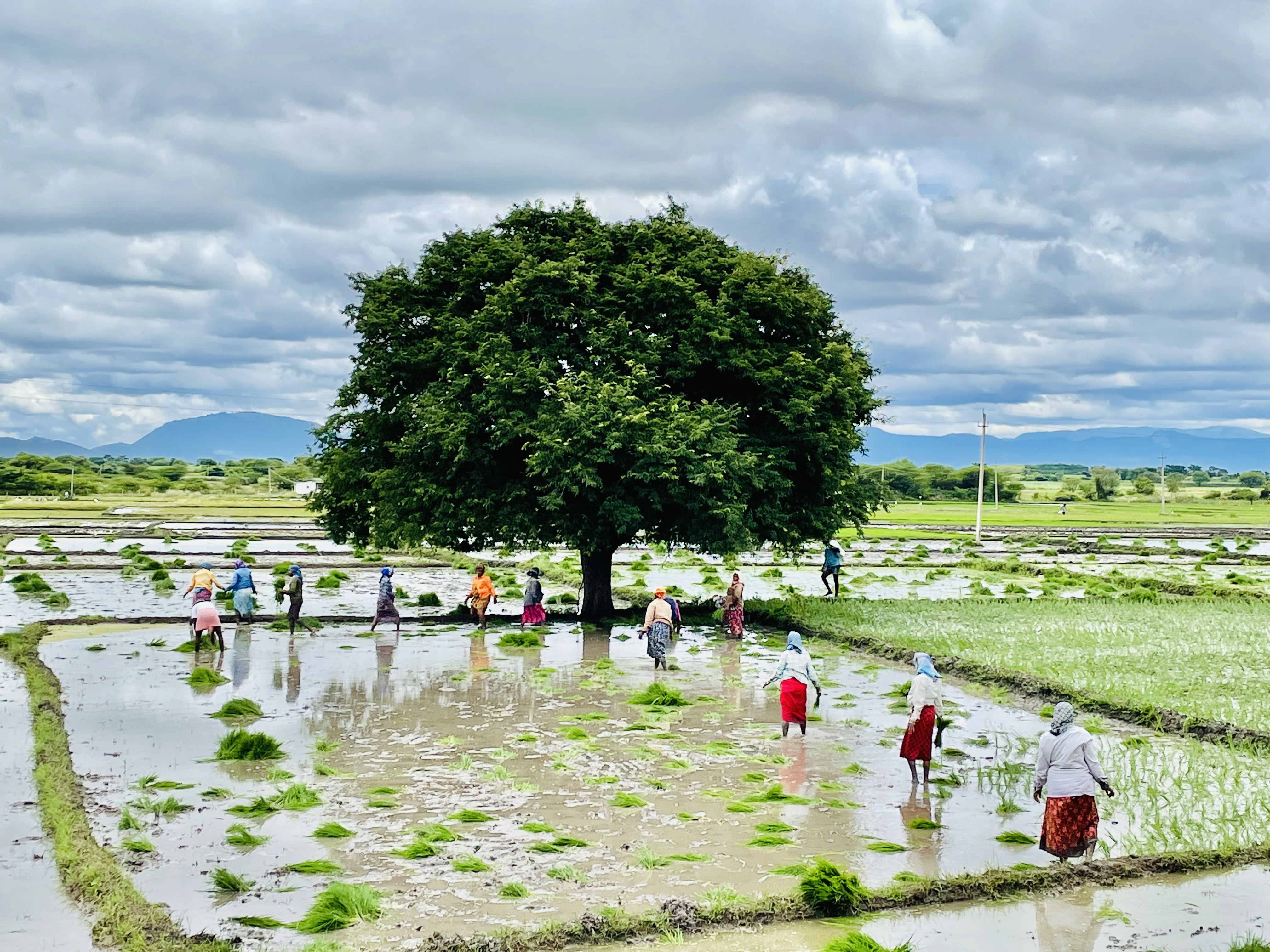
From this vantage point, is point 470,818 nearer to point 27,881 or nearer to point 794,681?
point 27,881

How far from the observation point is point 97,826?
12.2 metres

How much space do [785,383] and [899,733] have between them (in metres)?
12.6

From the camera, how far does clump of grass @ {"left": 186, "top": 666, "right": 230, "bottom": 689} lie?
20609 millimetres

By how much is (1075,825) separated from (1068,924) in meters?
Answer: 1.50

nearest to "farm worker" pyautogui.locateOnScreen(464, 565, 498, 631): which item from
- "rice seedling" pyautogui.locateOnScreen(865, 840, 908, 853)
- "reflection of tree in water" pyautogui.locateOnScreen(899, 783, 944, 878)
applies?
"reflection of tree in water" pyautogui.locateOnScreen(899, 783, 944, 878)

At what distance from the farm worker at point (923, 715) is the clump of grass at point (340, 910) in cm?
695

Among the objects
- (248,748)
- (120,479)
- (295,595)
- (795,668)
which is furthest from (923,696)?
(120,479)

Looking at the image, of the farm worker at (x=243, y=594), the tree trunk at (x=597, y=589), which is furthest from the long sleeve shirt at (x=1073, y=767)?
the farm worker at (x=243, y=594)

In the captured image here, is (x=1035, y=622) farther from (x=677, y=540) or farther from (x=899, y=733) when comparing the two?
(x=899, y=733)

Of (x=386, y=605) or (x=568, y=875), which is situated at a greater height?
(x=386, y=605)

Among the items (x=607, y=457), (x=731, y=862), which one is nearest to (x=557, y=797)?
(x=731, y=862)

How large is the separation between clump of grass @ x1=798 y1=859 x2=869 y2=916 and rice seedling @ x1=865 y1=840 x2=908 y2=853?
159 cm

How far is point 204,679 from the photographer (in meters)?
20.8

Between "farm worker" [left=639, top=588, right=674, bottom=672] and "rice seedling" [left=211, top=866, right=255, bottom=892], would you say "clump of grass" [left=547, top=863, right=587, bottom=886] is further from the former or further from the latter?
"farm worker" [left=639, top=588, right=674, bottom=672]
